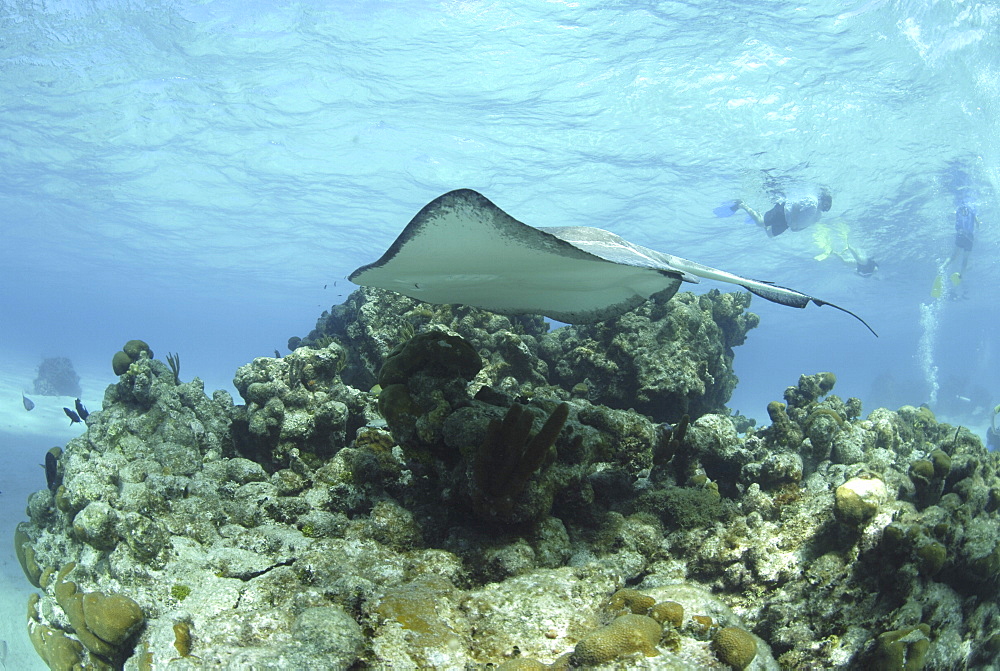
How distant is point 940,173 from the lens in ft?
70.5

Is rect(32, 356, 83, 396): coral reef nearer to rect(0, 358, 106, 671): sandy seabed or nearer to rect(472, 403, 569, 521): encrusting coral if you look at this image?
rect(0, 358, 106, 671): sandy seabed

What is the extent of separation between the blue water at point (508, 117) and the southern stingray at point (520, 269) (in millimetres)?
12976

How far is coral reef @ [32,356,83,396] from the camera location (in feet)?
112

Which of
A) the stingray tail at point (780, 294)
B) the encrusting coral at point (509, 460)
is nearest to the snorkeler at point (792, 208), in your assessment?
the stingray tail at point (780, 294)

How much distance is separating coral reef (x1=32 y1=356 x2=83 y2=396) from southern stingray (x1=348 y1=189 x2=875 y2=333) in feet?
141

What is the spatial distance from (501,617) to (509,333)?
435cm

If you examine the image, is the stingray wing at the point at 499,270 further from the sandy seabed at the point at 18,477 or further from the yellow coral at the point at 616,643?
the sandy seabed at the point at 18,477

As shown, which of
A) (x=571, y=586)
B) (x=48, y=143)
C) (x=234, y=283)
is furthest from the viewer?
(x=234, y=283)

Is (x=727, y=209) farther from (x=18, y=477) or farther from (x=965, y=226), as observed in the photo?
(x=18, y=477)

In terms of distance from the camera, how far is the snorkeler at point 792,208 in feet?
76.0

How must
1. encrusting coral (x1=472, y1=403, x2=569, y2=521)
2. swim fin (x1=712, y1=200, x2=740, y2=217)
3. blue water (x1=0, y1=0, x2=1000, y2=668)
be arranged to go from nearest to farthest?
encrusting coral (x1=472, y1=403, x2=569, y2=521), blue water (x1=0, y1=0, x2=1000, y2=668), swim fin (x1=712, y1=200, x2=740, y2=217)

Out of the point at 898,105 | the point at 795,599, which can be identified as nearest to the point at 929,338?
the point at 898,105

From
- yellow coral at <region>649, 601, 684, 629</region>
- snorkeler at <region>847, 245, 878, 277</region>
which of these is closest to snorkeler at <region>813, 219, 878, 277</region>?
snorkeler at <region>847, 245, 878, 277</region>

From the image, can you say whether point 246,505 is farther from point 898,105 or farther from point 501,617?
point 898,105
